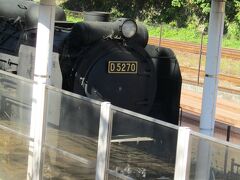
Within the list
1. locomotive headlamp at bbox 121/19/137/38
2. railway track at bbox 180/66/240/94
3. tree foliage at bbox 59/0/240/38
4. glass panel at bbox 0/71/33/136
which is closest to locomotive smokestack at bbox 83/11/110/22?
locomotive headlamp at bbox 121/19/137/38

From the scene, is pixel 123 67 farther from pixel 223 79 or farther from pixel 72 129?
pixel 223 79

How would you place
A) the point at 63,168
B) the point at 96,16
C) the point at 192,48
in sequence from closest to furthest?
the point at 63,168, the point at 96,16, the point at 192,48

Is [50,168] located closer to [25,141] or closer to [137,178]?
[25,141]

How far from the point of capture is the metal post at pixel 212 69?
603cm

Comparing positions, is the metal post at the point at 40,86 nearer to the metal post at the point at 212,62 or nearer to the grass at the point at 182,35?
the metal post at the point at 212,62

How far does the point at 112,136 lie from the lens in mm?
4711

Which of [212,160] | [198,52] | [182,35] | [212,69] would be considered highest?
[212,69]

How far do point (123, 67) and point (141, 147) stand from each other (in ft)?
10.3

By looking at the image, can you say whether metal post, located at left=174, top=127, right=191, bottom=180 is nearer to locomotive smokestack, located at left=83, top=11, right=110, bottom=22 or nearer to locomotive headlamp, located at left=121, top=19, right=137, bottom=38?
locomotive headlamp, located at left=121, top=19, right=137, bottom=38

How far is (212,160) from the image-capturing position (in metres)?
3.88

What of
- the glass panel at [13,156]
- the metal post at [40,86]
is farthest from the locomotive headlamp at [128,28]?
the glass panel at [13,156]

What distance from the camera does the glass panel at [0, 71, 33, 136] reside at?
5855 mm

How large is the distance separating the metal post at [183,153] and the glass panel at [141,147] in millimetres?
118

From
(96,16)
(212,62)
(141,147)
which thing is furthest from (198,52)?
(141,147)
